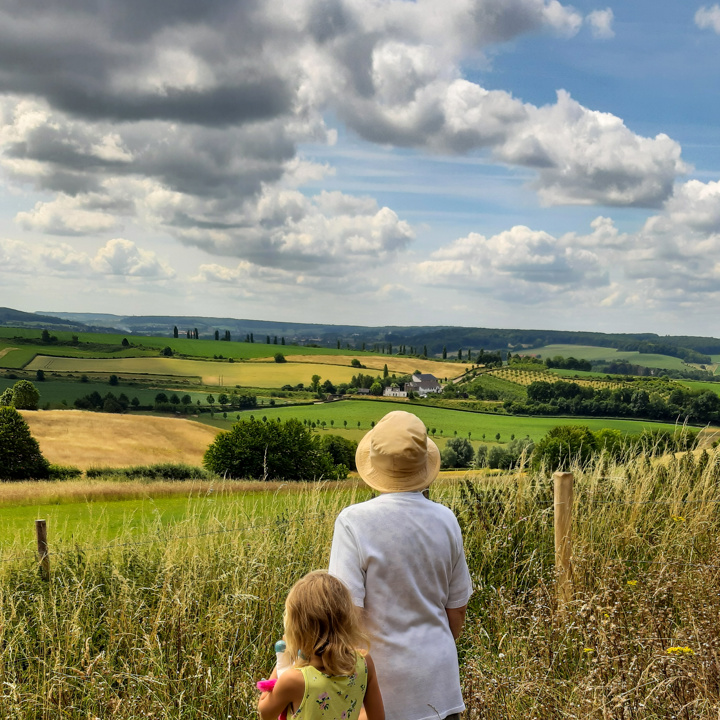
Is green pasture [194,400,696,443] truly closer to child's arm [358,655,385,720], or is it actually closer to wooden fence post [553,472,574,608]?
wooden fence post [553,472,574,608]

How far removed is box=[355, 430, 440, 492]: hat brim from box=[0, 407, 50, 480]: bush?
38003 millimetres

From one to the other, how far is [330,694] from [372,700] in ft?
0.49

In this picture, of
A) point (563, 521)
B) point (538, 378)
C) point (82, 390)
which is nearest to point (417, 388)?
point (538, 378)

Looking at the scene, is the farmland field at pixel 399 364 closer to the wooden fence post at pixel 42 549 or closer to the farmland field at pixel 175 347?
the farmland field at pixel 175 347

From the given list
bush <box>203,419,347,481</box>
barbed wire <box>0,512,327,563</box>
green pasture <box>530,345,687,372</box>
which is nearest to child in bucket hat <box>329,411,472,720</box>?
barbed wire <box>0,512,327,563</box>

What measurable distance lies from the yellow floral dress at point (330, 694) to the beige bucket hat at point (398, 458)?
1.84ft

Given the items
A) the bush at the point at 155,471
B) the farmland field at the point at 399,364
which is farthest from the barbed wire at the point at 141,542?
the farmland field at the point at 399,364

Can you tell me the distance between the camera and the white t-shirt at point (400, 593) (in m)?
2.11

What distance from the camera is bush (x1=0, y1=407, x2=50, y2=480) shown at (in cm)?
3556

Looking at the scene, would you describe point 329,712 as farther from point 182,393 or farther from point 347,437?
point 182,393

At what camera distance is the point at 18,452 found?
36.4 meters

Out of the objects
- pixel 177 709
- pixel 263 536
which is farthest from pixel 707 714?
pixel 263 536

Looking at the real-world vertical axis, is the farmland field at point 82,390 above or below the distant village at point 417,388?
below

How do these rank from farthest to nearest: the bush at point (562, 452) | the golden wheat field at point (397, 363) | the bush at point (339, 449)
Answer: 1. the golden wheat field at point (397, 363)
2. the bush at point (339, 449)
3. the bush at point (562, 452)
